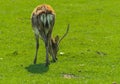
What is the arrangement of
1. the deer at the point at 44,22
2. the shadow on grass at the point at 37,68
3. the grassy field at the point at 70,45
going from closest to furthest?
the grassy field at the point at 70,45, the shadow on grass at the point at 37,68, the deer at the point at 44,22

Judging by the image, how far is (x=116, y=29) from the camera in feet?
77.3

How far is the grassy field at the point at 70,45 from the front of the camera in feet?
46.3

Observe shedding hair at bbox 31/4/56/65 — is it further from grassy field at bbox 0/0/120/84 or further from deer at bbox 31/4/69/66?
grassy field at bbox 0/0/120/84

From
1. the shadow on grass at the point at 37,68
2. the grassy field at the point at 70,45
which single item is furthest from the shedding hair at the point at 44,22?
the grassy field at the point at 70,45

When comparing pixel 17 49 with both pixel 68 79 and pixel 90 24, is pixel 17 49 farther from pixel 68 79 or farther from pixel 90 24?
pixel 90 24

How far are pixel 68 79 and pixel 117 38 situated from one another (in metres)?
8.13

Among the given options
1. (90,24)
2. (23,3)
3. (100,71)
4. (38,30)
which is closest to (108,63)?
(100,71)

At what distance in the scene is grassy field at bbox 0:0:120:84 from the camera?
1410cm

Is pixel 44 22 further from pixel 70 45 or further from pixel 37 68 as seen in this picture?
pixel 70 45

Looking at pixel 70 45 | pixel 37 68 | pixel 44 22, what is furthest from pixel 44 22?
pixel 70 45

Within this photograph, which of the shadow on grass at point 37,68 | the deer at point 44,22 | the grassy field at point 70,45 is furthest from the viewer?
the deer at point 44,22

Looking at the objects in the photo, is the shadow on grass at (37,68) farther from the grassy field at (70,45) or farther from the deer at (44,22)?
the deer at (44,22)

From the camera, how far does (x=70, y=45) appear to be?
19672 millimetres

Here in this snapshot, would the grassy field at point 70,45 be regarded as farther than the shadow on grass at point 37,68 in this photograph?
No
